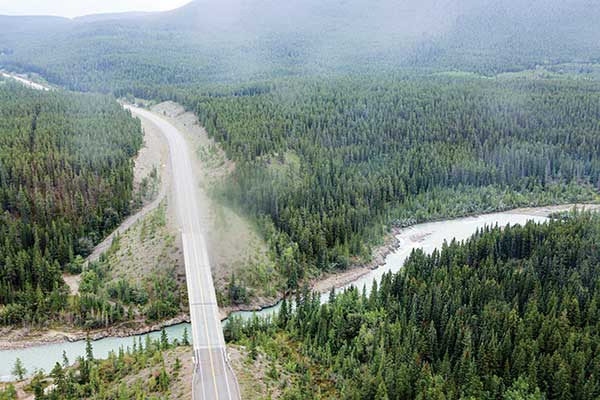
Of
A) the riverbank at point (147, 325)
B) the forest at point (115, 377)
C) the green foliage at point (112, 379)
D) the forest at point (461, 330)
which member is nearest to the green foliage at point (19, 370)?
the forest at point (115, 377)

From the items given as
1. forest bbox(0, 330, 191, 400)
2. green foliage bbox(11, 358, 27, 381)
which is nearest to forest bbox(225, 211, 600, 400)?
forest bbox(0, 330, 191, 400)

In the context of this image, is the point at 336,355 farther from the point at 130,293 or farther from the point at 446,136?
the point at 446,136

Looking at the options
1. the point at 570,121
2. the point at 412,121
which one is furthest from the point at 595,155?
the point at 412,121

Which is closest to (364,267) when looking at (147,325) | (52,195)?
(147,325)

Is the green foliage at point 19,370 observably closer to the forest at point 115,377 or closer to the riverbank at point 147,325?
the forest at point 115,377

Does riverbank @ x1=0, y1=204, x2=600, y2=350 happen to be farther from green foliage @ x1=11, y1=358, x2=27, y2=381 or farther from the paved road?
green foliage @ x1=11, y1=358, x2=27, y2=381
